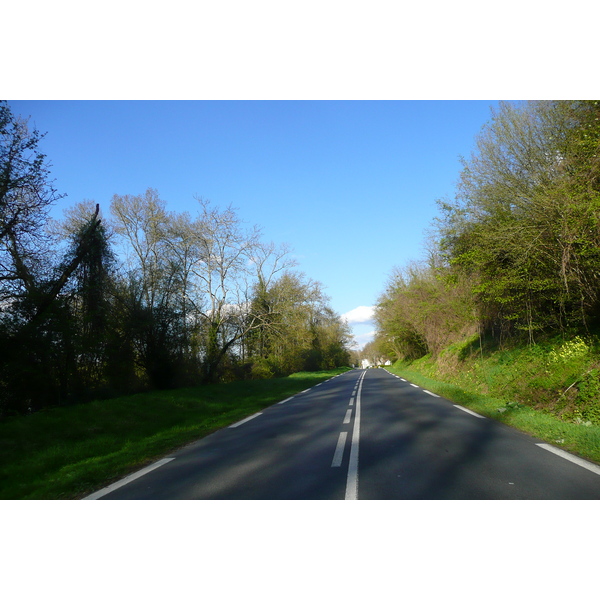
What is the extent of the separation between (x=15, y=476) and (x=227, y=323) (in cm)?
2131

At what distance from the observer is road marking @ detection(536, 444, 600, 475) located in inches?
213

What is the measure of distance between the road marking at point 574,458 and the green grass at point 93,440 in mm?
6262

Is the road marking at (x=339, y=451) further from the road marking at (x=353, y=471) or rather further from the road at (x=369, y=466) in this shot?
the road marking at (x=353, y=471)

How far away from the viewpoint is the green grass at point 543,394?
751 centimetres

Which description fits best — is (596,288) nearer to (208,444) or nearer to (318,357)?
(208,444)

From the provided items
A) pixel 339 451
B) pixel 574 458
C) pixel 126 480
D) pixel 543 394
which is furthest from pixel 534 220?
pixel 126 480

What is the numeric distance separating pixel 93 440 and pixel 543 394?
35.5ft

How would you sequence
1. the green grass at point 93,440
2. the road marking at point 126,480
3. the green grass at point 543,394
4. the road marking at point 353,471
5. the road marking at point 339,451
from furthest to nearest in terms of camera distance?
the green grass at point 543,394, the road marking at point 339,451, the green grass at point 93,440, the road marking at point 126,480, the road marking at point 353,471

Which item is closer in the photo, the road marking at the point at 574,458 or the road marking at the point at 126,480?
the road marking at the point at 126,480

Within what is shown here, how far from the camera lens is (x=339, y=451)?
6973 millimetres

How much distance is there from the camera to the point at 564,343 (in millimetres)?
13047

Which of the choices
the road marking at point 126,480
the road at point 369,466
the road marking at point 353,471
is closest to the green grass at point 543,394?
the road at point 369,466

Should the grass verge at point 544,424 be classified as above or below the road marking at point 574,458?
below

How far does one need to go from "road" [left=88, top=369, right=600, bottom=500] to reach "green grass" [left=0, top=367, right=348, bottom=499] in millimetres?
601
